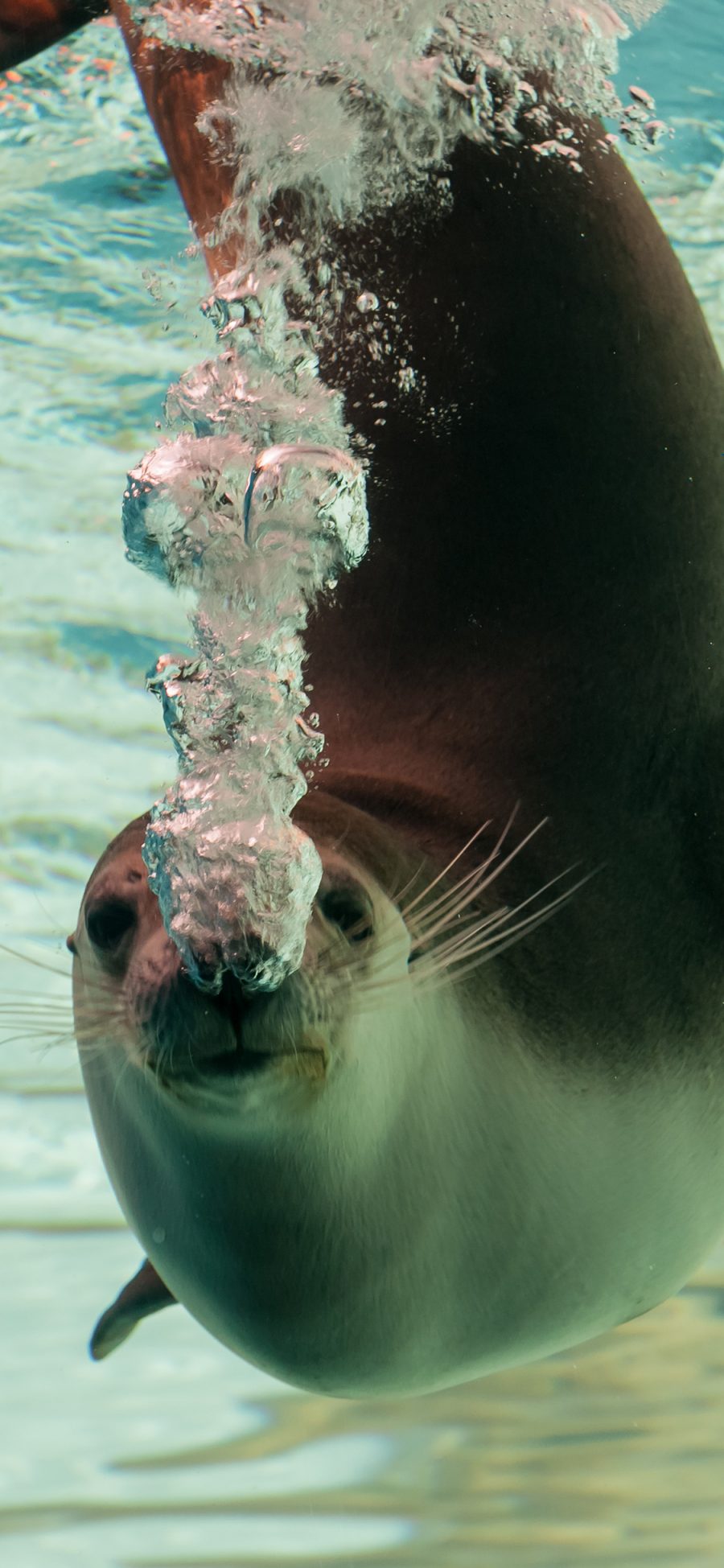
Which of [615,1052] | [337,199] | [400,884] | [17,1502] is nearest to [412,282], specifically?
[337,199]

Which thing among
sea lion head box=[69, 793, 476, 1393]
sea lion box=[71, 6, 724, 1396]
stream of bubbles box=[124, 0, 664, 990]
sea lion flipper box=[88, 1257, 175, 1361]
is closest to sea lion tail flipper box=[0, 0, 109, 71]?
stream of bubbles box=[124, 0, 664, 990]

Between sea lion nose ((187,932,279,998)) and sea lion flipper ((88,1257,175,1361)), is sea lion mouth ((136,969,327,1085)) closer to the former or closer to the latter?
sea lion nose ((187,932,279,998))

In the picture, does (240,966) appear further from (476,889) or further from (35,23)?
(35,23)

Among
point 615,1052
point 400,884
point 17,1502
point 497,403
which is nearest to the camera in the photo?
point 400,884

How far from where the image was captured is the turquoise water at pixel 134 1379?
468 centimetres

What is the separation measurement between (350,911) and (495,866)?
21.3 inches

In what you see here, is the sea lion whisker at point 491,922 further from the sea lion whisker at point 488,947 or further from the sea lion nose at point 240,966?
the sea lion nose at point 240,966

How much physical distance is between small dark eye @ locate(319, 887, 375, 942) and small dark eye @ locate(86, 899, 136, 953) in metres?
0.23

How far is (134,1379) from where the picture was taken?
6969 millimetres

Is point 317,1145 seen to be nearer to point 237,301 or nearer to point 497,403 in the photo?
point 497,403

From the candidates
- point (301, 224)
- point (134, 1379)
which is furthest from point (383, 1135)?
point (134, 1379)

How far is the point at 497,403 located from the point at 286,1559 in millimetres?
6760

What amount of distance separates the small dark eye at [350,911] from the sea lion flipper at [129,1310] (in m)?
1.38

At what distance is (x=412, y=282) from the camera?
2.47 metres
